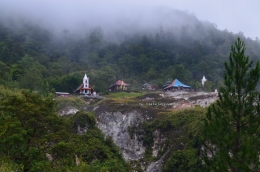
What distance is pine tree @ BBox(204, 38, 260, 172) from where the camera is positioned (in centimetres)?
1386

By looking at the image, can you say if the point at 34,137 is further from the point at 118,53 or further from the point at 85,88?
the point at 118,53

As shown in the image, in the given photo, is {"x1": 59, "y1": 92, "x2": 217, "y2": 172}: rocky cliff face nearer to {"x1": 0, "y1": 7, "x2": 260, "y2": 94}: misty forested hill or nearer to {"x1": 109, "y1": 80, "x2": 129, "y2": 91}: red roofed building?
{"x1": 0, "y1": 7, "x2": 260, "y2": 94}: misty forested hill

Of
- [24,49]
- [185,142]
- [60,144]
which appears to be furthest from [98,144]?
[24,49]

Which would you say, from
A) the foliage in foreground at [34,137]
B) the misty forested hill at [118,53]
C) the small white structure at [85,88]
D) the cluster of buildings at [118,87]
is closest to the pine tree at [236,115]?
the foliage in foreground at [34,137]

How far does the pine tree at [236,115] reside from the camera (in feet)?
45.5

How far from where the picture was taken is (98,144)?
23891 millimetres

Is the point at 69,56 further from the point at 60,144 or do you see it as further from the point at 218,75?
the point at 60,144

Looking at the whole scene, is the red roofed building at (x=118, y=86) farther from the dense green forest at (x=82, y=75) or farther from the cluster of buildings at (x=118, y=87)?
the dense green forest at (x=82, y=75)

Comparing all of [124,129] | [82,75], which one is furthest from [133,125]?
[82,75]

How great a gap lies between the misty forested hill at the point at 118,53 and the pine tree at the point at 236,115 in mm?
28797

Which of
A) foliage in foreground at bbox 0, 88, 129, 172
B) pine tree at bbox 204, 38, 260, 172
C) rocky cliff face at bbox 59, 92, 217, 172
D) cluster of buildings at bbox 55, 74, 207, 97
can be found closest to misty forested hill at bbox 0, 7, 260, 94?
cluster of buildings at bbox 55, 74, 207, 97

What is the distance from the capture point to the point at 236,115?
14484mm

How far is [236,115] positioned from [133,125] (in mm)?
18330

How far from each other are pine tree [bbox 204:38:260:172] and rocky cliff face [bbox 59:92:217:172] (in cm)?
1199
